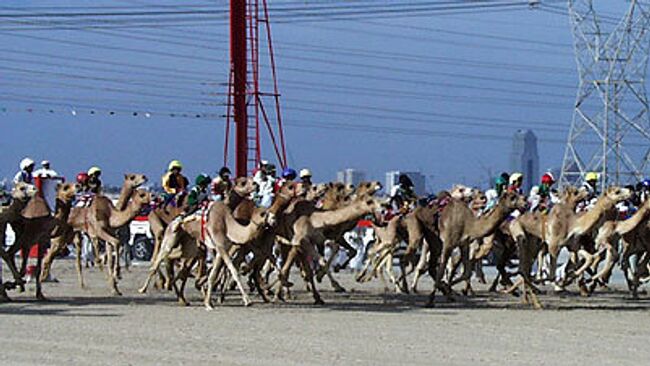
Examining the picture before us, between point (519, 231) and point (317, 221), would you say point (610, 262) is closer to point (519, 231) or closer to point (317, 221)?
point (519, 231)

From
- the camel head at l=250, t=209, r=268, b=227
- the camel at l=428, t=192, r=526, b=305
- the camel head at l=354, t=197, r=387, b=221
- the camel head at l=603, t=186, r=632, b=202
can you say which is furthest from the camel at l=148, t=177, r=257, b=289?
the camel head at l=603, t=186, r=632, b=202

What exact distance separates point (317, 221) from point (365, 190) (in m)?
1.22

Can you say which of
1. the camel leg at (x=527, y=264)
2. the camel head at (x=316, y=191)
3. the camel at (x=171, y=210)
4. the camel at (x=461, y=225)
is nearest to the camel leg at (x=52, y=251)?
the camel at (x=171, y=210)

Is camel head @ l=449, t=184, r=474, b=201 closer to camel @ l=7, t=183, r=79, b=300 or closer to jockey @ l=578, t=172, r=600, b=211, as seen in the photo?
jockey @ l=578, t=172, r=600, b=211

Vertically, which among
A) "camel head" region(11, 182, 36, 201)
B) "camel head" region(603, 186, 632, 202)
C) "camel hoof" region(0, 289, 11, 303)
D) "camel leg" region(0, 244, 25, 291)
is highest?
"camel head" region(11, 182, 36, 201)

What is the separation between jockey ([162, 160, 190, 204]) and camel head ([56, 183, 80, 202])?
205 centimetres

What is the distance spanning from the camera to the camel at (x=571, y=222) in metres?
23.3

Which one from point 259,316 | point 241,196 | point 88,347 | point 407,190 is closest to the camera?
point 88,347

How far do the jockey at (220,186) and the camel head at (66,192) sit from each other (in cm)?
283

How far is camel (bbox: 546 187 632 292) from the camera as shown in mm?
23297

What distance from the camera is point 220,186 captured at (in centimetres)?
2322

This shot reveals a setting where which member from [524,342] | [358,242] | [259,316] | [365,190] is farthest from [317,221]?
[358,242]

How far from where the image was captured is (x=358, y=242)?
3341 cm

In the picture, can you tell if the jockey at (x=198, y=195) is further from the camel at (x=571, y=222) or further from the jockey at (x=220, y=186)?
the camel at (x=571, y=222)
